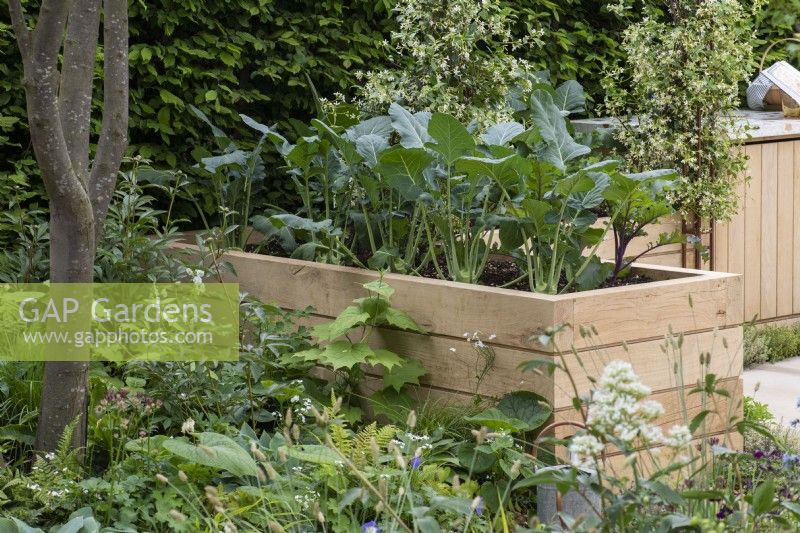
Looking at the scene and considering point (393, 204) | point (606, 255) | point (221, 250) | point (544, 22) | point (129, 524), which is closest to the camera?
point (129, 524)

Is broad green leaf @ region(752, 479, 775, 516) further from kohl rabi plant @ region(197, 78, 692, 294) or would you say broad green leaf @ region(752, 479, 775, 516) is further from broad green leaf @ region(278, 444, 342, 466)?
kohl rabi plant @ region(197, 78, 692, 294)

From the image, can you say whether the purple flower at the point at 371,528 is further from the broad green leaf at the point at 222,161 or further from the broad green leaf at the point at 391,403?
the broad green leaf at the point at 222,161

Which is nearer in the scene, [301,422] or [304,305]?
[301,422]

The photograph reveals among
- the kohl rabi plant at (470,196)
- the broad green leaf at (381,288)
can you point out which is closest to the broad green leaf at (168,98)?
the kohl rabi plant at (470,196)

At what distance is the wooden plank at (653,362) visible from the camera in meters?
3.40

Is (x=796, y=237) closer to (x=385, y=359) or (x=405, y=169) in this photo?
(x=405, y=169)

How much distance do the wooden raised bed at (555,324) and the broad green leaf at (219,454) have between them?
980mm

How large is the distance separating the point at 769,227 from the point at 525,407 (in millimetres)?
3243

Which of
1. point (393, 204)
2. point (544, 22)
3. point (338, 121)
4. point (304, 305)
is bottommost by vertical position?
point (304, 305)

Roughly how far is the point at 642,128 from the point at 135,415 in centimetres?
332

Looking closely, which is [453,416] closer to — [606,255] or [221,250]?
[221,250]

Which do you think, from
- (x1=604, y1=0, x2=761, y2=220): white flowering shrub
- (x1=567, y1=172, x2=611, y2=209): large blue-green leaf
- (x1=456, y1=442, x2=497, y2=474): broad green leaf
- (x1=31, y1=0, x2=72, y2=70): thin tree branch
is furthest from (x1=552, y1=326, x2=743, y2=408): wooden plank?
(x1=604, y1=0, x2=761, y2=220): white flowering shrub

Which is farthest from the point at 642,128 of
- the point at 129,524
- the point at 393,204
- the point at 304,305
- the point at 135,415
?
the point at 129,524

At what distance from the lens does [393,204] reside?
14.5ft
